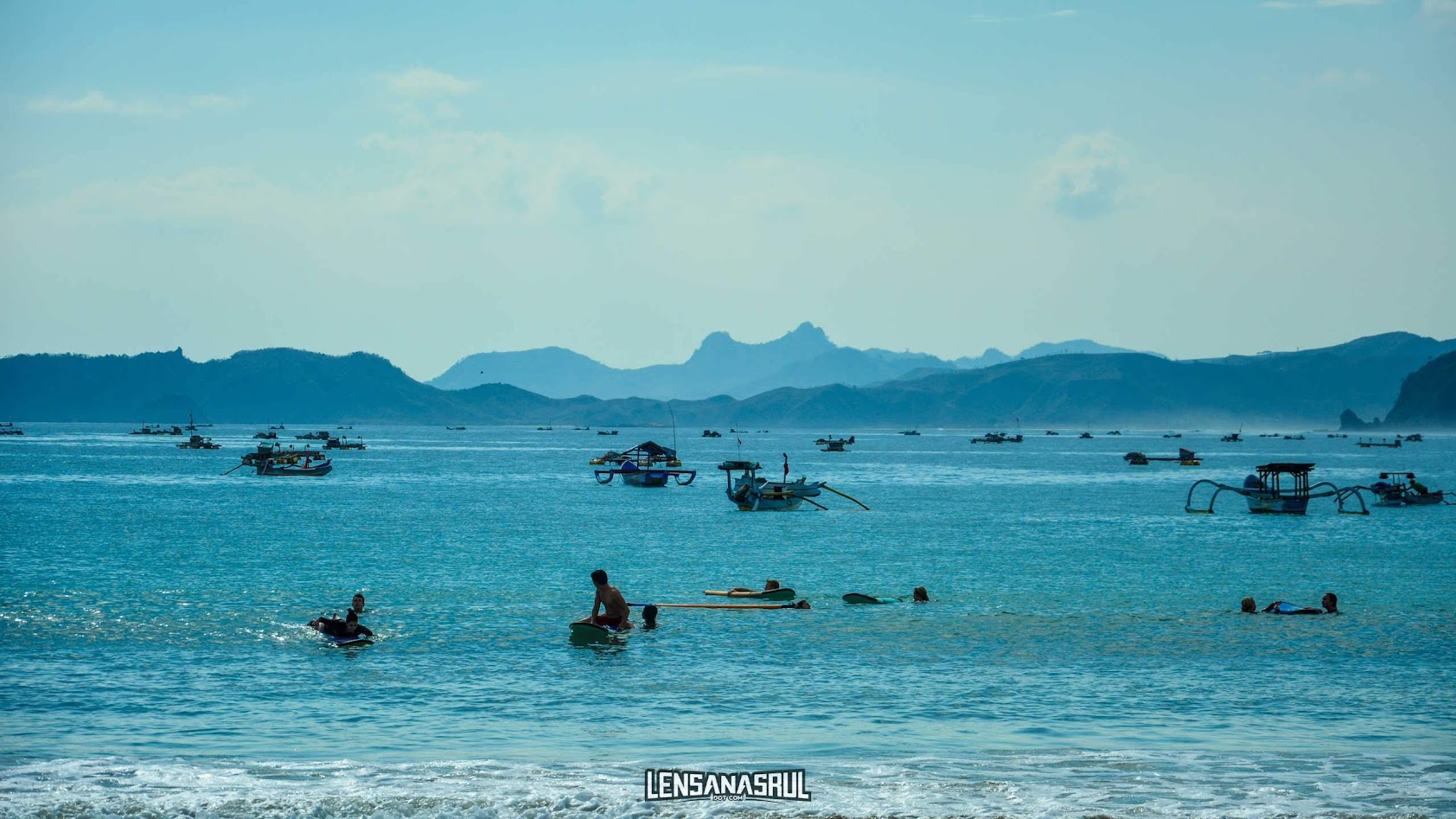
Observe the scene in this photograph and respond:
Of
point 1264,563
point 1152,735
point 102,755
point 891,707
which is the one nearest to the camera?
point 102,755

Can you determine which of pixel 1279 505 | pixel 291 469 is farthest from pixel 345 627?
pixel 291 469

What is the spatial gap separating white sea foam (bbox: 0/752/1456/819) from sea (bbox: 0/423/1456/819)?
0.08 m

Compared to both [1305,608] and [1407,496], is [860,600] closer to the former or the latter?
[1305,608]

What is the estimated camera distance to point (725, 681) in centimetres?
3162

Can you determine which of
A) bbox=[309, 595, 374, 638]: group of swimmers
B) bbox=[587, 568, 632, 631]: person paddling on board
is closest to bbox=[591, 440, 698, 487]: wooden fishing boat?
bbox=[587, 568, 632, 631]: person paddling on board

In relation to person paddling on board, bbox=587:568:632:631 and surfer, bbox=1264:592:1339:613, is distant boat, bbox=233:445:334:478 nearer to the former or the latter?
person paddling on board, bbox=587:568:632:631

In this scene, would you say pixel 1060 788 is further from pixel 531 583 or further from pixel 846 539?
pixel 846 539

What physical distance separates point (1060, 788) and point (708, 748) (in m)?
6.73

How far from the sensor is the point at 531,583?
52281 mm

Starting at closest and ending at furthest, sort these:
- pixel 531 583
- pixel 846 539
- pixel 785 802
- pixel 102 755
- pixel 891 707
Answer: pixel 785 802, pixel 102 755, pixel 891 707, pixel 531 583, pixel 846 539

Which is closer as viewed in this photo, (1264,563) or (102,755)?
(102,755)

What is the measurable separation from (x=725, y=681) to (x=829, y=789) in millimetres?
9608

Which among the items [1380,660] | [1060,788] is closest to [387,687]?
[1060,788]

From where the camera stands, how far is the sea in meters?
22.2
